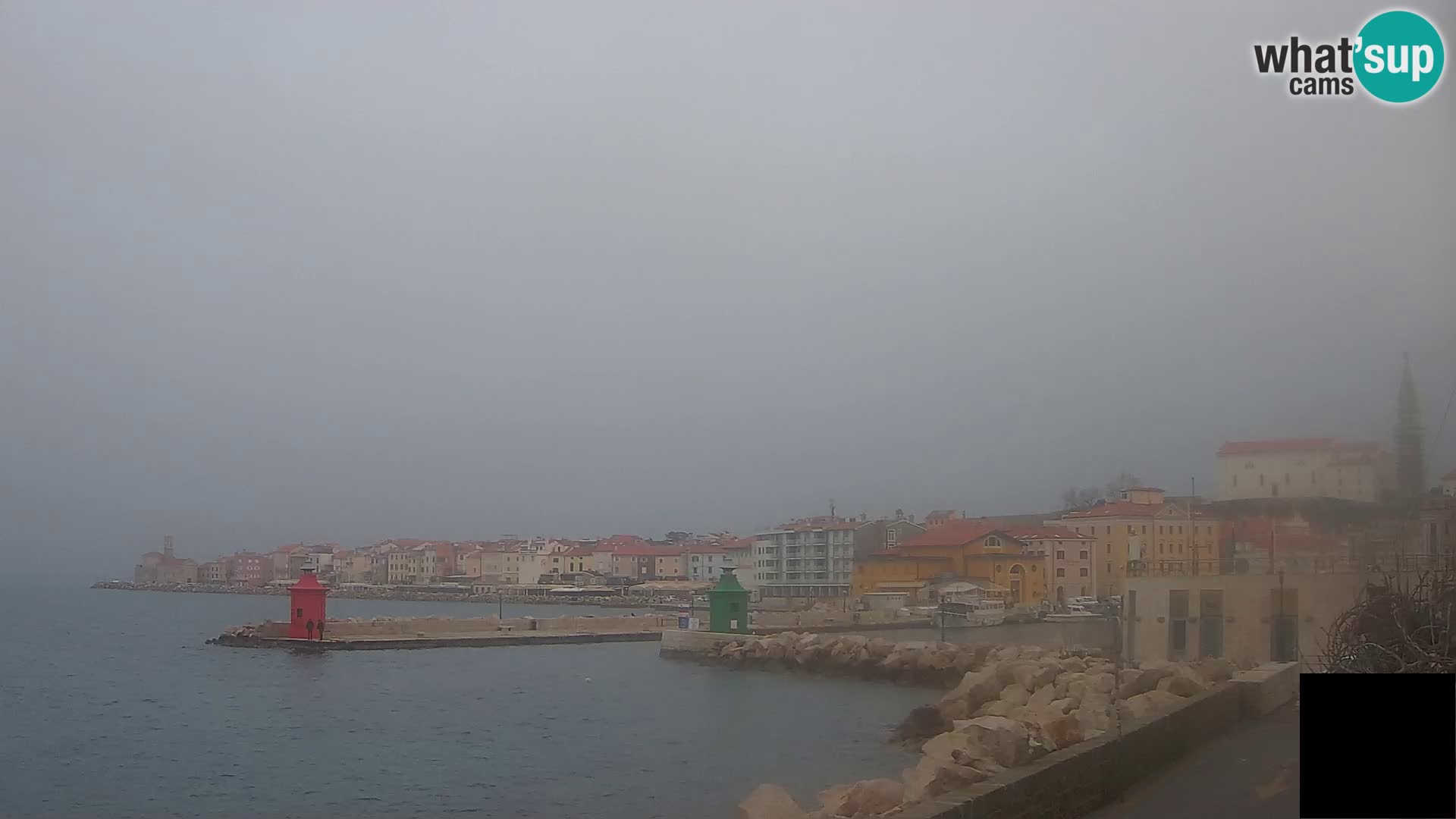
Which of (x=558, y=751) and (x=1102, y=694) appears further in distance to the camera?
(x=558, y=751)

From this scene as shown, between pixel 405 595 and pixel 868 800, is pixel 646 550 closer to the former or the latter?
pixel 405 595

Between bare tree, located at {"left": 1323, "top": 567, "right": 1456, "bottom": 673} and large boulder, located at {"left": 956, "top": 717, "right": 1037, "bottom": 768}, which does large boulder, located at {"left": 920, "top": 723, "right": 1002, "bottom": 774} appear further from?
bare tree, located at {"left": 1323, "top": 567, "right": 1456, "bottom": 673}

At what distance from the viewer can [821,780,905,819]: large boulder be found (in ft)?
14.7

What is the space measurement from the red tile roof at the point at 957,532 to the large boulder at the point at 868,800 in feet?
4.55

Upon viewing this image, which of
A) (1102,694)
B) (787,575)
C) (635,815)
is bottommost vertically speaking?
(635,815)

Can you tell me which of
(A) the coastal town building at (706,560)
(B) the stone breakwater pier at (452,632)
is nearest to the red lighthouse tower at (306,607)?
(B) the stone breakwater pier at (452,632)

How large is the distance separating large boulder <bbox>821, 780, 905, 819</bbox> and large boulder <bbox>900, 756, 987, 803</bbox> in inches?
3.1

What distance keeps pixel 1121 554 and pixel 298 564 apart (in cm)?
487

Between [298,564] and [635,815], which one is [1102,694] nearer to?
[635,815]

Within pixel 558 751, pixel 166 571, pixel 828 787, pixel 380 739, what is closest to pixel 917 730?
pixel 828 787

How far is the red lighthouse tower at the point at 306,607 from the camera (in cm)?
645

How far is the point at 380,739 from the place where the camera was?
5.71 meters

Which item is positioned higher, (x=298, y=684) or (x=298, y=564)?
(x=298, y=564)

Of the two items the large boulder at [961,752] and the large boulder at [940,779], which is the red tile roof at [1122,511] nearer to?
the large boulder at [961,752]
